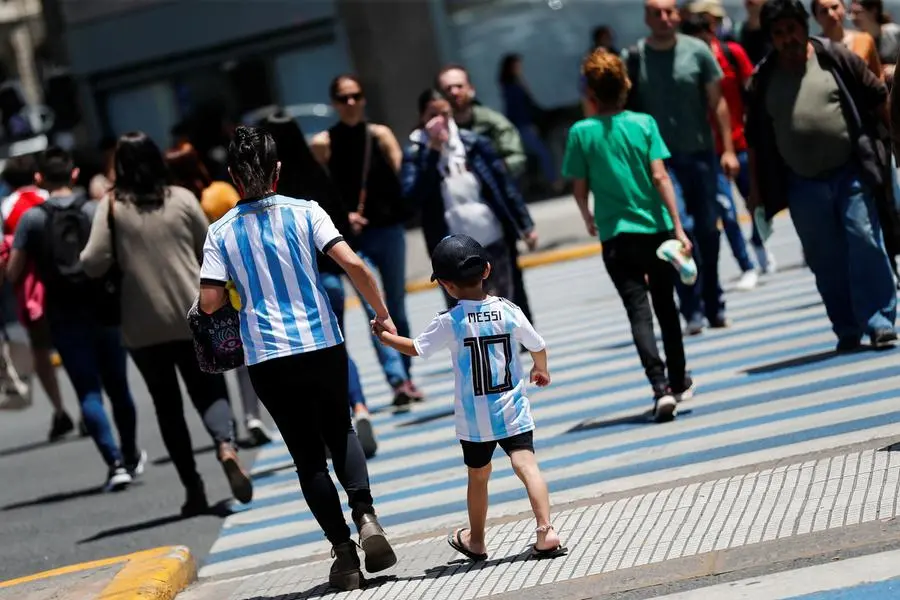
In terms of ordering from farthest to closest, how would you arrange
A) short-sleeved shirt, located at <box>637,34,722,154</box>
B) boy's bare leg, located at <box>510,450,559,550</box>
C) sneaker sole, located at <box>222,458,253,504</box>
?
short-sleeved shirt, located at <box>637,34,722,154</box> → sneaker sole, located at <box>222,458,253,504</box> → boy's bare leg, located at <box>510,450,559,550</box>

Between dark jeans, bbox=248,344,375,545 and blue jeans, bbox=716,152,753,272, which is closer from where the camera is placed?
dark jeans, bbox=248,344,375,545

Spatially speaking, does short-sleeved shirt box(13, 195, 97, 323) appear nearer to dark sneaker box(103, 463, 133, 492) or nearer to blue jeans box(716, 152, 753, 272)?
dark sneaker box(103, 463, 133, 492)

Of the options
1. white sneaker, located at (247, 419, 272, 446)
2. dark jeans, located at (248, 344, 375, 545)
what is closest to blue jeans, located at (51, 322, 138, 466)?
white sneaker, located at (247, 419, 272, 446)

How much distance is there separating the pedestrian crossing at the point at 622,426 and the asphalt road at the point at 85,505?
1.00 ft

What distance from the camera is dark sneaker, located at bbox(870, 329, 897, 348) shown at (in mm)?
10109

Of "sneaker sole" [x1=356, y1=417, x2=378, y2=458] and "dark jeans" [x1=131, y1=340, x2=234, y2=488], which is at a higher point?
"dark jeans" [x1=131, y1=340, x2=234, y2=488]

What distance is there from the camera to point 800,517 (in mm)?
6762

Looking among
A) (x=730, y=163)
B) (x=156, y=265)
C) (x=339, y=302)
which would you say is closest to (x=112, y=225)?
(x=156, y=265)

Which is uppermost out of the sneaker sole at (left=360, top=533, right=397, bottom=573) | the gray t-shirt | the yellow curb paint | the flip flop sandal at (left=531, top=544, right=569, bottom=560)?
the gray t-shirt

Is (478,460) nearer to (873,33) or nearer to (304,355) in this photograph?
(304,355)

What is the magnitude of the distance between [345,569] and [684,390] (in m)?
3.24

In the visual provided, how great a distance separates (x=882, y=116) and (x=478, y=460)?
13.4 ft

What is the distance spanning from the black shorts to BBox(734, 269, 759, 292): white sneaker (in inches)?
288

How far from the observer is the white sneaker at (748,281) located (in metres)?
14.2
